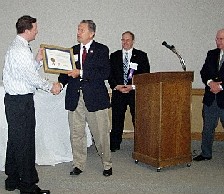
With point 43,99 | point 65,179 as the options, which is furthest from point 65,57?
point 65,179

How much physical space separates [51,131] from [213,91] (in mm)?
2009

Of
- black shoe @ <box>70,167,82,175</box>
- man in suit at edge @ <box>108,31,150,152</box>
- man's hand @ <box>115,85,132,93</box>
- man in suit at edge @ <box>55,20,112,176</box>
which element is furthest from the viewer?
man in suit at edge @ <box>108,31,150,152</box>

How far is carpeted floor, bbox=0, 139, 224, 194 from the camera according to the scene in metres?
3.08

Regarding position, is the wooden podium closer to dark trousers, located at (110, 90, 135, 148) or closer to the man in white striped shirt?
dark trousers, located at (110, 90, 135, 148)

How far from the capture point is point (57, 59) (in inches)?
123

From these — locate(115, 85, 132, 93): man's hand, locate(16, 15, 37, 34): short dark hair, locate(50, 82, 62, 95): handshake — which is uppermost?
locate(16, 15, 37, 34): short dark hair

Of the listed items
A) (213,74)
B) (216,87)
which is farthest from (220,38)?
(216,87)

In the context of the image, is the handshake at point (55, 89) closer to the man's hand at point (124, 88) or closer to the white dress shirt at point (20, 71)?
the white dress shirt at point (20, 71)

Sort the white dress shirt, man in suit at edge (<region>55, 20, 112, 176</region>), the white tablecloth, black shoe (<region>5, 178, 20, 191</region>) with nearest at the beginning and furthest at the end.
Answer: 1. the white dress shirt
2. black shoe (<region>5, 178, 20, 191</region>)
3. man in suit at edge (<region>55, 20, 112, 176</region>)
4. the white tablecloth

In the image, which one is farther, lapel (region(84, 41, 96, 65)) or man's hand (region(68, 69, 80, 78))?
lapel (region(84, 41, 96, 65))

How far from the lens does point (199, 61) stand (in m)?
5.63

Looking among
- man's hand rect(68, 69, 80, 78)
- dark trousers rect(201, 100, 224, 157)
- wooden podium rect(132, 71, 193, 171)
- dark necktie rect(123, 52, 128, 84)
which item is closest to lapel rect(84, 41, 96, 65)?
man's hand rect(68, 69, 80, 78)

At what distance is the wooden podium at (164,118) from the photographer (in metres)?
3.56

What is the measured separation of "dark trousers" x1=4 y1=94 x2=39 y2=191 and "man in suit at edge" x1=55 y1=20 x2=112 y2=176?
2.05 ft
